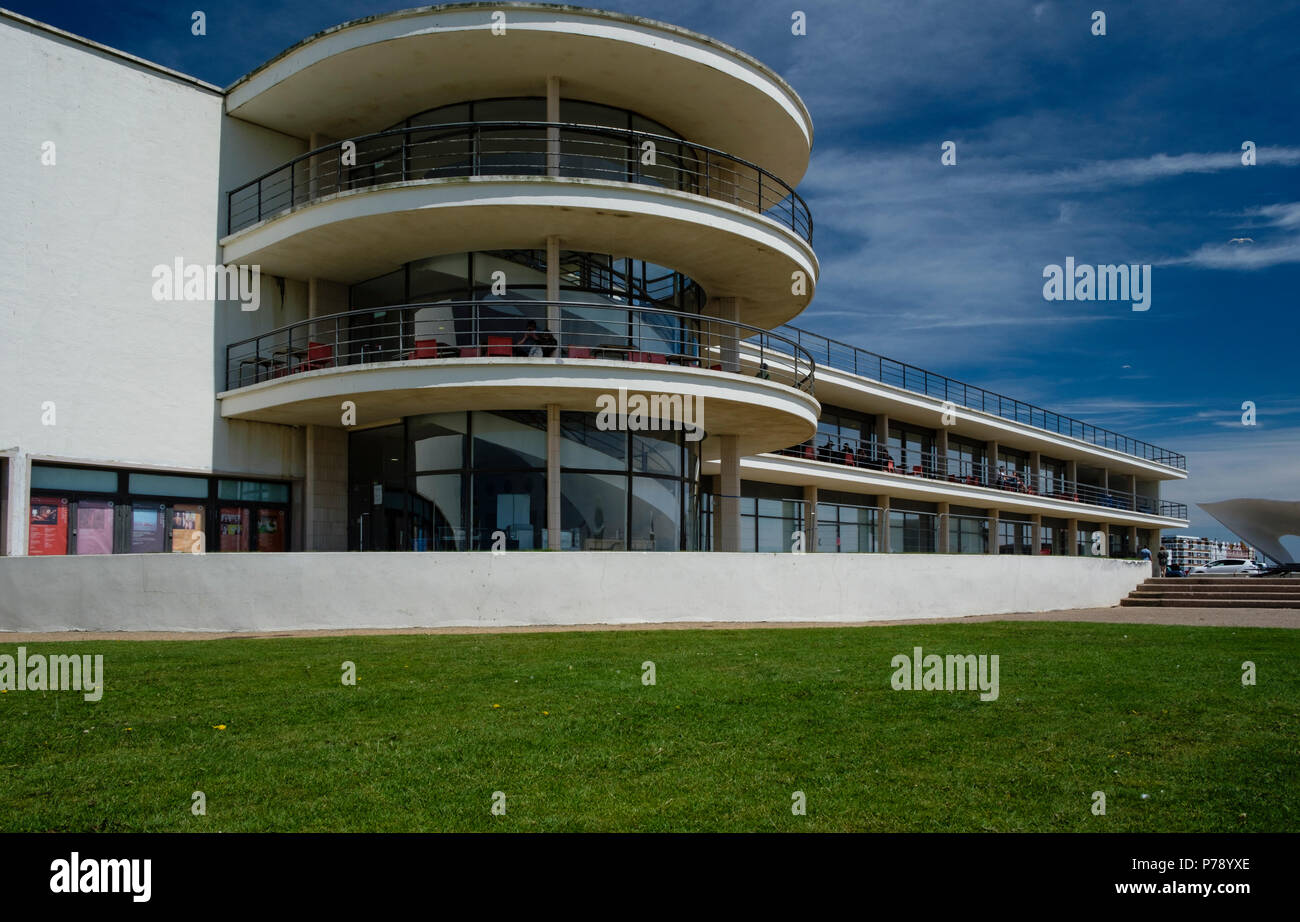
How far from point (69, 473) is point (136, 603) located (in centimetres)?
477

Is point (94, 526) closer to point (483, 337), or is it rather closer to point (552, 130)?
point (483, 337)

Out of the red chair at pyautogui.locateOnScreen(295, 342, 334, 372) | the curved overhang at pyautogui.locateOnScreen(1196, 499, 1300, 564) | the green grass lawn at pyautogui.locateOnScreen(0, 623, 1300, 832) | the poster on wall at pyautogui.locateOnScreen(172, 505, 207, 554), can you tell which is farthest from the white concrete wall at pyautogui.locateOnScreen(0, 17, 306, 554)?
the curved overhang at pyautogui.locateOnScreen(1196, 499, 1300, 564)

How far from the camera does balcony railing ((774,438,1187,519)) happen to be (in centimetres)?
3569

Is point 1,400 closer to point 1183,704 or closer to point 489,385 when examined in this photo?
point 489,385

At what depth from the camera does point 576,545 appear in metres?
19.3

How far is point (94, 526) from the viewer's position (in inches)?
787

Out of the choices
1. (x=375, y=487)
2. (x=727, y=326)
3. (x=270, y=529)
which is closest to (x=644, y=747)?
(x=375, y=487)

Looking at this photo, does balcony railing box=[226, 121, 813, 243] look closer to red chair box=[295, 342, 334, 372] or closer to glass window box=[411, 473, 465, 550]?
red chair box=[295, 342, 334, 372]

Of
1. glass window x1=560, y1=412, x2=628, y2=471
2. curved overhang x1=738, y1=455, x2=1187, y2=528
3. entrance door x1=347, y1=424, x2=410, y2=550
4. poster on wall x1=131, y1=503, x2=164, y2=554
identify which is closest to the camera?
glass window x1=560, y1=412, x2=628, y2=471

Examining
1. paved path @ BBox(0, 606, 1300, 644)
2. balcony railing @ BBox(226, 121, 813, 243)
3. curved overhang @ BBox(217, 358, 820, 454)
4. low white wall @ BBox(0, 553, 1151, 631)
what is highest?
balcony railing @ BBox(226, 121, 813, 243)

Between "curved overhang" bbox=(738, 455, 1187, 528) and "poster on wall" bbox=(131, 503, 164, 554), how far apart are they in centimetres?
1612

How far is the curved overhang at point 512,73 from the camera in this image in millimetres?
18672

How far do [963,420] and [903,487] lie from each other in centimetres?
779
